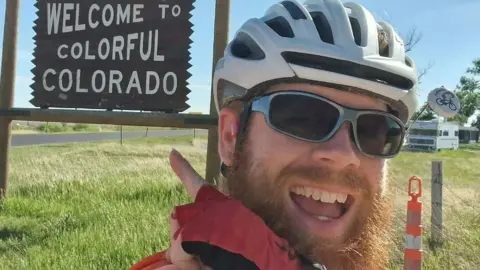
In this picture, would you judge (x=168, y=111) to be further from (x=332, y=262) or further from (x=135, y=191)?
(x=332, y=262)

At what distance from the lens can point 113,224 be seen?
458 centimetres

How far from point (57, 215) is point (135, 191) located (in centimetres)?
107

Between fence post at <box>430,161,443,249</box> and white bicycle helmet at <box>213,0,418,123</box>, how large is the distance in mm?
3845

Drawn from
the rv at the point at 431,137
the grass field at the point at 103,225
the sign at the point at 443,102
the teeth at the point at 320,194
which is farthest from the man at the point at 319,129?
the rv at the point at 431,137

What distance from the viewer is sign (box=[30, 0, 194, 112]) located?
171 inches

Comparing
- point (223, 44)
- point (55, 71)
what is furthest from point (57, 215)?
point (223, 44)

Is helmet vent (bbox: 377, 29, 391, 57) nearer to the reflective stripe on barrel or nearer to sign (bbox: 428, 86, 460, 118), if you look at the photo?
sign (bbox: 428, 86, 460, 118)

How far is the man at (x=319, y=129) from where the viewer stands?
1.20 metres

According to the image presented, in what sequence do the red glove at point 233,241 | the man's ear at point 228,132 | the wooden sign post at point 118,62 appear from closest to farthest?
the red glove at point 233,241
the man's ear at point 228,132
the wooden sign post at point 118,62

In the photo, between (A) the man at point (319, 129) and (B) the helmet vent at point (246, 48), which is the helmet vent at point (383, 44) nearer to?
(A) the man at point (319, 129)

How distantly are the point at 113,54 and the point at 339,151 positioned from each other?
143 inches

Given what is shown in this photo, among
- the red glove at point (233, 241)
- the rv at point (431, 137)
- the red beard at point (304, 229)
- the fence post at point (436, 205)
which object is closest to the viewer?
the red glove at point (233, 241)

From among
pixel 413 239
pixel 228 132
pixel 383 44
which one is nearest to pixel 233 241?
pixel 228 132

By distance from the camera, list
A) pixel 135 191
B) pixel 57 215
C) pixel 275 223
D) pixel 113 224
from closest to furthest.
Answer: pixel 275 223
pixel 113 224
pixel 57 215
pixel 135 191
